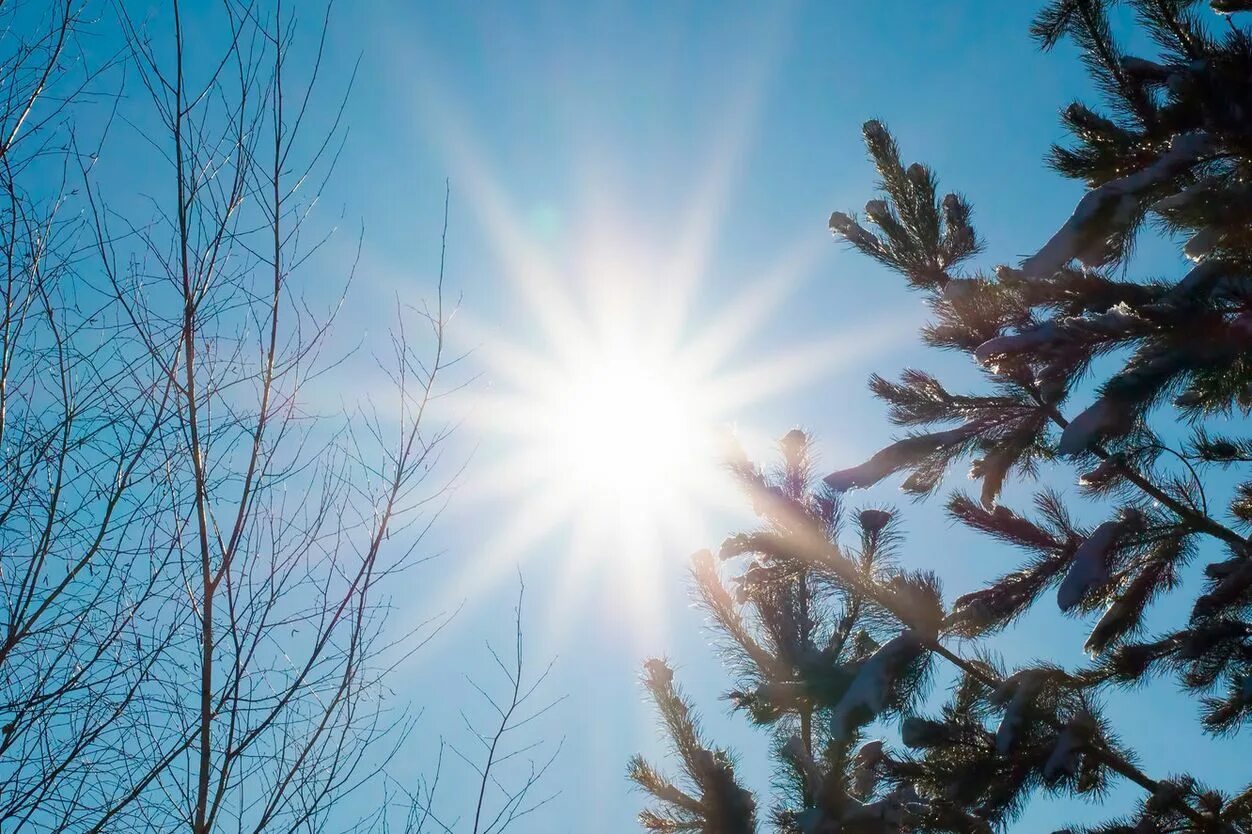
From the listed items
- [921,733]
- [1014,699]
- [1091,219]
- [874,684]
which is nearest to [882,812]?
[921,733]

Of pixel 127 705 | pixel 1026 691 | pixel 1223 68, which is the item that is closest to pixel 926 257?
pixel 1223 68

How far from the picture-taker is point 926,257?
454cm

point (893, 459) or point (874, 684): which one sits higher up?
point (893, 459)

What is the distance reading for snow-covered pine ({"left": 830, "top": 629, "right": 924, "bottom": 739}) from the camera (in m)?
3.21

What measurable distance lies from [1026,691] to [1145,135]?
102 inches

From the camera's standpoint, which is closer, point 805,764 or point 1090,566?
point 1090,566

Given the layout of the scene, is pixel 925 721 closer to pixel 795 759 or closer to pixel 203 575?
pixel 795 759

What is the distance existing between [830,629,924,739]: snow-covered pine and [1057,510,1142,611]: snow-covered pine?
61cm

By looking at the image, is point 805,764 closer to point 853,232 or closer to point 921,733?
point 921,733

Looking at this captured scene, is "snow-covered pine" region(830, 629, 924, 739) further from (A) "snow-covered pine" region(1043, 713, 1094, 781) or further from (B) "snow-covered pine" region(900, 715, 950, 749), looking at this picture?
(A) "snow-covered pine" region(1043, 713, 1094, 781)

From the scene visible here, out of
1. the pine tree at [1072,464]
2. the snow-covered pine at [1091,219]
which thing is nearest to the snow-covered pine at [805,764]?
the pine tree at [1072,464]

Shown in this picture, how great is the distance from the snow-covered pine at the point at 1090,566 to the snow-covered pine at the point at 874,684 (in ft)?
1.99

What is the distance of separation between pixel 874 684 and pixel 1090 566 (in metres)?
0.89

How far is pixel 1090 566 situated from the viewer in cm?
307
